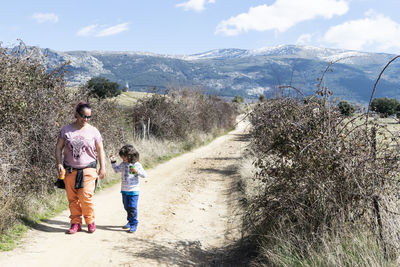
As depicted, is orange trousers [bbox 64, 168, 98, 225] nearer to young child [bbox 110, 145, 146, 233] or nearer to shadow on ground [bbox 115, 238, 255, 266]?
young child [bbox 110, 145, 146, 233]

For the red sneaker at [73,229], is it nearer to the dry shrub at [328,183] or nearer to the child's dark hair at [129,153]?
A: the child's dark hair at [129,153]

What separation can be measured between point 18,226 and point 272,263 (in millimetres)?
3969

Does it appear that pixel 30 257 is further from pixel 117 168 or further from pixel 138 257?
pixel 117 168

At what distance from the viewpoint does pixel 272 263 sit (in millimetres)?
4641

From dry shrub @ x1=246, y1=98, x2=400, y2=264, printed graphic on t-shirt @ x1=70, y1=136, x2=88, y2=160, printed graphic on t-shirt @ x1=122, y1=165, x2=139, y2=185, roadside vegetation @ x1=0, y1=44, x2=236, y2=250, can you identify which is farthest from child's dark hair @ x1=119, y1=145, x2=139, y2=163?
dry shrub @ x1=246, y1=98, x2=400, y2=264

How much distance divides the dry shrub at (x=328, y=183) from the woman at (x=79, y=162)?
105 inches

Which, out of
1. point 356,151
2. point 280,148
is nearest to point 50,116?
point 280,148

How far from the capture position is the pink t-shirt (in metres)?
5.93

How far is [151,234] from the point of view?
258 inches

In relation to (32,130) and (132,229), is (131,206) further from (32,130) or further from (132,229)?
(32,130)

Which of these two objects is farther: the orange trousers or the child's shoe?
the child's shoe

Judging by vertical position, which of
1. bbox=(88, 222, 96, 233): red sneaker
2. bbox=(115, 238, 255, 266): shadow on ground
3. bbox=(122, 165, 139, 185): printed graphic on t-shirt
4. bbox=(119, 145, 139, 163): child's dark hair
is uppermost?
bbox=(119, 145, 139, 163): child's dark hair

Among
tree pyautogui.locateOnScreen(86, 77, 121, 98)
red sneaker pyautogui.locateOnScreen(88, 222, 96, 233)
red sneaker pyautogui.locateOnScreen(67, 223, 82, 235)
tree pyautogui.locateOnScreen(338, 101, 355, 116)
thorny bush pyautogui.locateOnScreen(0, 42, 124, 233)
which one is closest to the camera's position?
tree pyautogui.locateOnScreen(338, 101, 355, 116)

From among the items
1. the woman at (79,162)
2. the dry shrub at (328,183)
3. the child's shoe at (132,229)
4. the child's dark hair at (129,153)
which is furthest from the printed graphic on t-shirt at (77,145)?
the dry shrub at (328,183)
